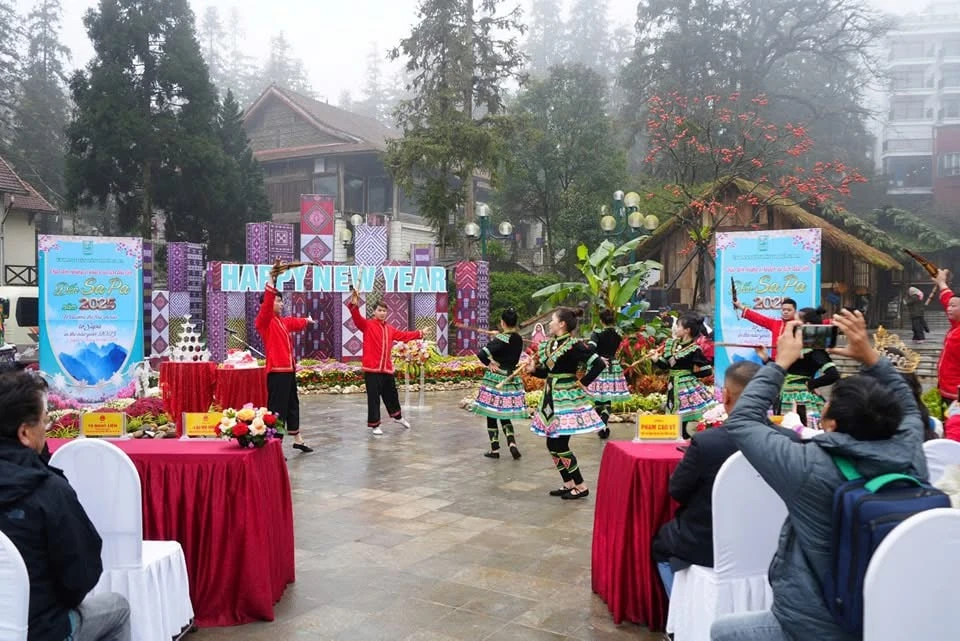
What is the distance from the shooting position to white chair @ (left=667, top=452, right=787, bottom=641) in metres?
2.90

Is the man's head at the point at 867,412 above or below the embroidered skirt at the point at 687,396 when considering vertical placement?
above

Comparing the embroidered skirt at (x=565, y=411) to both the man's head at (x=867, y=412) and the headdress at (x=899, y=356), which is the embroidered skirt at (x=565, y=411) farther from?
the man's head at (x=867, y=412)

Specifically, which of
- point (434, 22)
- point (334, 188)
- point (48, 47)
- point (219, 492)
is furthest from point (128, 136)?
point (219, 492)

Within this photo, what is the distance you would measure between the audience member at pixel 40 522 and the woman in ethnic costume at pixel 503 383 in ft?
16.3

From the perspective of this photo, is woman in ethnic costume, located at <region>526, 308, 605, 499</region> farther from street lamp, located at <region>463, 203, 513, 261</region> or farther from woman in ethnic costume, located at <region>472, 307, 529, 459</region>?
street lamp, located at <region>463, 203, 513, 261</region>

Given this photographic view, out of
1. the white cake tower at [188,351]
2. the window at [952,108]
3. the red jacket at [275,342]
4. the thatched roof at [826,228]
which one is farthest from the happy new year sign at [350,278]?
the window at [952,108]

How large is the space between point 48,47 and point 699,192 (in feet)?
90.0

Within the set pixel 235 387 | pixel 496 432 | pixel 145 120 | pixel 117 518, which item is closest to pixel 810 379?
pixel 496 432

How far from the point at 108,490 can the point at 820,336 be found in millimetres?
2907

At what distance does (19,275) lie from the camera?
68.5ft

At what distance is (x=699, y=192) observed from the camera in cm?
1823

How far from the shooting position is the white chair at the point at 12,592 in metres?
2.21

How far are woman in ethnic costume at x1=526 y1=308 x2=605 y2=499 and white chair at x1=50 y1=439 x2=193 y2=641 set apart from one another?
3383 millimetres

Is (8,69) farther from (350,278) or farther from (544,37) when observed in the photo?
(544,37)
